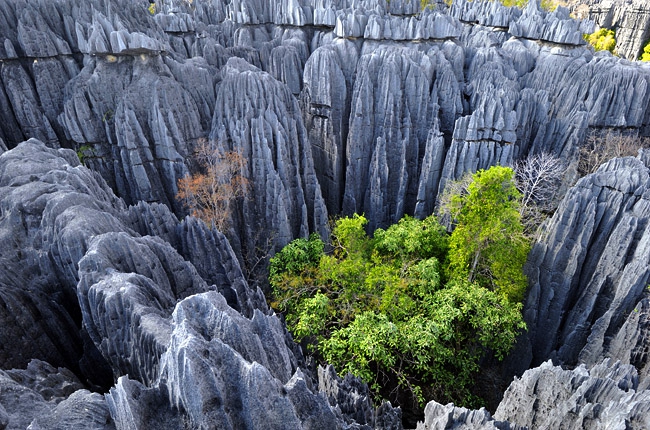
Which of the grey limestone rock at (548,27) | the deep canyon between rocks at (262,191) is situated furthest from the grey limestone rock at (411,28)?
the grey limestone rock at (548,27)

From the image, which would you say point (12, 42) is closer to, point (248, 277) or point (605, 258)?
point (248, 277)

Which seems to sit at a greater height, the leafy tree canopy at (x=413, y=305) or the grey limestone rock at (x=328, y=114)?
A: the grey limestone rock at (x=328, y=114)

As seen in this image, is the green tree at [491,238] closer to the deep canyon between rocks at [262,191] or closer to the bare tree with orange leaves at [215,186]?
the deep canyon between rocks at [262,191]

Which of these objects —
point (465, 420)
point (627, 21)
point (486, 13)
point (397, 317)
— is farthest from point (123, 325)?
point (627, 21)

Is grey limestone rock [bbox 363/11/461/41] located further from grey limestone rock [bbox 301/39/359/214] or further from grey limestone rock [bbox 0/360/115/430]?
grey limestone rock [bbox 0/360/115/430]

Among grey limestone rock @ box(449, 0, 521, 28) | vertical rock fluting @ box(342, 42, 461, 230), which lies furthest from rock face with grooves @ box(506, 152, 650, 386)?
grey limestone rock @ box(449, 0, 521, 28)

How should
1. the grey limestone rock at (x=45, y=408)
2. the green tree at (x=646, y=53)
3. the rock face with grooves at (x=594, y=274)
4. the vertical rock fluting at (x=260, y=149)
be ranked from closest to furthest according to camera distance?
the grey limestone rock at (x=45, y=408) < the rock face with grooves at (x=594, y=274) < the vertical rock fluting at (x=260, y=149) < the green tree at (x=646, y=53)

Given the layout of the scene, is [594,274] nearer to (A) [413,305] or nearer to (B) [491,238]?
(B) [491,238]

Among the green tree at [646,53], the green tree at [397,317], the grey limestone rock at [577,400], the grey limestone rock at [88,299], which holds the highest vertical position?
the green tree at [646,53]
